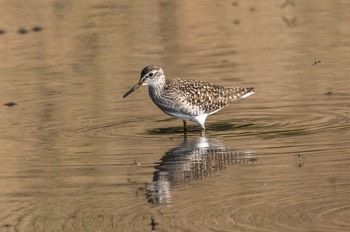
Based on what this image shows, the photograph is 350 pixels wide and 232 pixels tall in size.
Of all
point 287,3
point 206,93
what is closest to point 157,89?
point 206,93

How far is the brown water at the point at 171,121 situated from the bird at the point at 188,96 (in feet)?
0.88

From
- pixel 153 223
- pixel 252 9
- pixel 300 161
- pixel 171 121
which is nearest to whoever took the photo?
pixel 153 223

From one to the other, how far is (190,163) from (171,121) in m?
4.09

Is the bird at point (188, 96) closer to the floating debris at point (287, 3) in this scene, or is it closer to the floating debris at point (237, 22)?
the floating debris at point (237, 22)

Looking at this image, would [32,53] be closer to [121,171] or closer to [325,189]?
[121,171]

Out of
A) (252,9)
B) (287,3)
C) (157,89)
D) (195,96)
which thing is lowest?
(195,96)

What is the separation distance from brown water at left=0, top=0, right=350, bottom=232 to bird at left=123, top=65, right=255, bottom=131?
0.27 meters

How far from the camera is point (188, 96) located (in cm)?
1962

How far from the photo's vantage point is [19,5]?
99.2 ft

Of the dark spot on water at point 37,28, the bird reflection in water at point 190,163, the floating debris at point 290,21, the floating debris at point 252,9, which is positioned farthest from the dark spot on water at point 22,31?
the bird reflection in water at point 190,163

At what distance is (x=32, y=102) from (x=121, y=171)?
5.73 meters

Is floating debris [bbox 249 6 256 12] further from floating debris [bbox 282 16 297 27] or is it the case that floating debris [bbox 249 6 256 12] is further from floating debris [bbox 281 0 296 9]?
floating debris [bbox 282 16 297 27]

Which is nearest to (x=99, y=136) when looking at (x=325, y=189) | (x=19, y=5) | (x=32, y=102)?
(x=32, y=102)

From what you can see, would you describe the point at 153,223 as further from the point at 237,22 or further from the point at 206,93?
the point at 237,22
